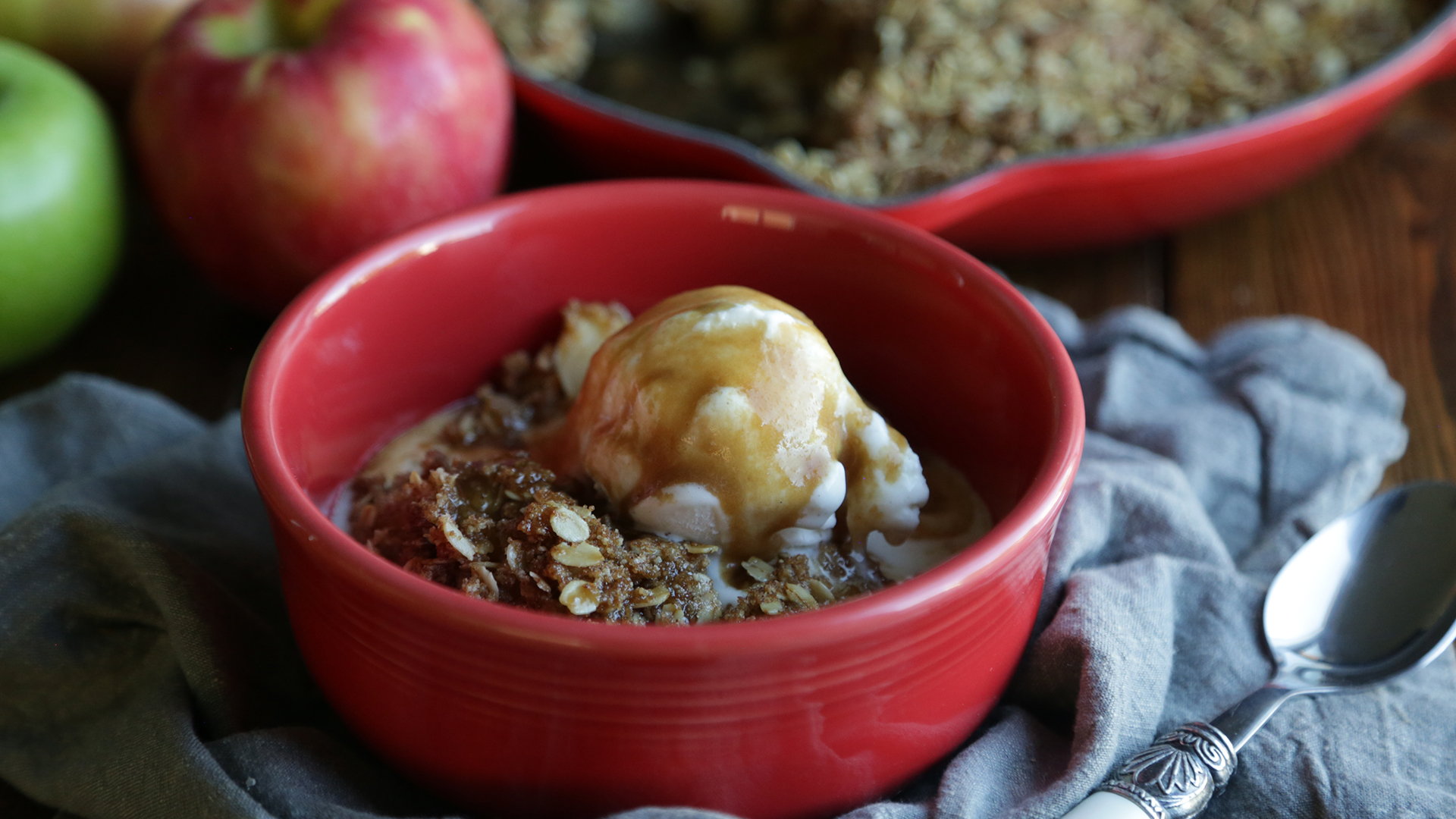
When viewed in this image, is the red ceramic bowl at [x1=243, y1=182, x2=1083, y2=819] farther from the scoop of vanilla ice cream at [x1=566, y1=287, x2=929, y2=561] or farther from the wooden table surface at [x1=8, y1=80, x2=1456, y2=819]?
the wooden table surface at [x1=8, y1=80, x2=1456, y2=819]

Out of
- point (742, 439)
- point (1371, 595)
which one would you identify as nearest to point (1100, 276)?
point (1371, 595)

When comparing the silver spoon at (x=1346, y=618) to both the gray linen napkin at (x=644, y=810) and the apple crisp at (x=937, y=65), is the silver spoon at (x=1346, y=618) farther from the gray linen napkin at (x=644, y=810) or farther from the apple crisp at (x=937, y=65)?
the apple crisp at (x=937, y=65)

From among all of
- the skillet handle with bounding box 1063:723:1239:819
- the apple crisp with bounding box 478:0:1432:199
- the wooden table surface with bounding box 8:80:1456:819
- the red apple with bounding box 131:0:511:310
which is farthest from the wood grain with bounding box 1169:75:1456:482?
the red apple with bounding box 131:0:511:310

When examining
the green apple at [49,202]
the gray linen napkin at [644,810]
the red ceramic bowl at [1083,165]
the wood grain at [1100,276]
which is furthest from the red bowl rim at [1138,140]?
the green apple at [49,202]

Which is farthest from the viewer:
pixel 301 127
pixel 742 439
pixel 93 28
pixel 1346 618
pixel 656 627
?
pixel 93 28

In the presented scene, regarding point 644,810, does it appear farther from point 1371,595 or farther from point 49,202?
point 49,202

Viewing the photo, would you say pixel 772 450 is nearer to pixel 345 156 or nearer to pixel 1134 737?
pixel 1134 737

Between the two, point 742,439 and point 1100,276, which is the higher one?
point 742,439

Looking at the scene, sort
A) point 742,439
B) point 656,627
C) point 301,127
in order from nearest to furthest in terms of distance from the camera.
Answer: point 656,627 < point 742,439 < point 301,127
